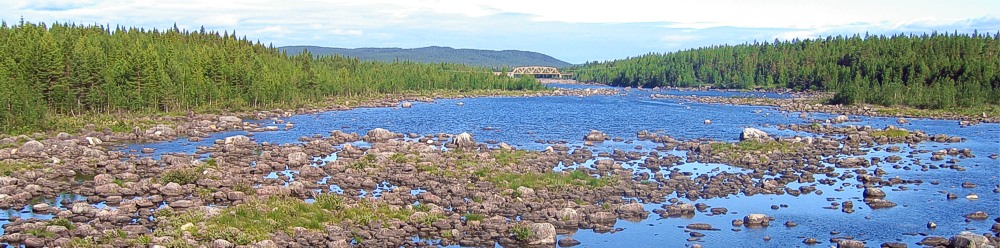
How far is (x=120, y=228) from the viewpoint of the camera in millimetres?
31812

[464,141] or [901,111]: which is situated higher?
[901,111]

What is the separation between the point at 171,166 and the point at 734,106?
312ft

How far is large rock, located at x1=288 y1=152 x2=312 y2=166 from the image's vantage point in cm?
5088

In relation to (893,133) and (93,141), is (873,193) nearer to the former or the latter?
(893,133)

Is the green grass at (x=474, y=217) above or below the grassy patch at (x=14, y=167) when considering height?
above

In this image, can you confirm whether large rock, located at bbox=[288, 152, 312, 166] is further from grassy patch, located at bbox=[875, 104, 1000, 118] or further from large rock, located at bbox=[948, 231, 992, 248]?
grassy patch, located at bbox=[875, 104, 1000, 118]

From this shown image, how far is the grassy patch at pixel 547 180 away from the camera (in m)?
42.0

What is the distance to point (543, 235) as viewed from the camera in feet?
104

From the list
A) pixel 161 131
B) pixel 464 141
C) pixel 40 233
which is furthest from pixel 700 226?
pixel 161 131

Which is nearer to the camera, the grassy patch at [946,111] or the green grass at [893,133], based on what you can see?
the green grass at [893,133]

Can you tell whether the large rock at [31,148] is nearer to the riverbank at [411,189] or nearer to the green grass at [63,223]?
the riverbank at [411,189]

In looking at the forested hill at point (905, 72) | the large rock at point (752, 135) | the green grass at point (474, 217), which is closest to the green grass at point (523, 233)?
the green grass at point (474, 217)

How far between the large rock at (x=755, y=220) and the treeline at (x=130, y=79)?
55.9 metres

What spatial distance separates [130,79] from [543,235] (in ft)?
225
